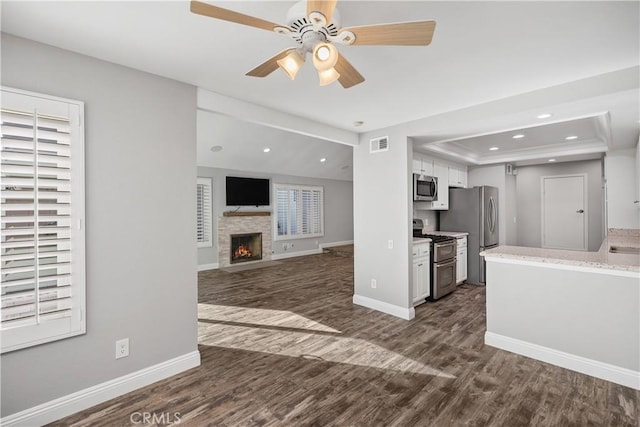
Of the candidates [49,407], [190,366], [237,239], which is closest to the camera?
[49,407]

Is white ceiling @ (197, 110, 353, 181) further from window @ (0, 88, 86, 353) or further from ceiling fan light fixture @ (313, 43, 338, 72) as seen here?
ceiling fan light fixture @ (313, 43, 338, 72)

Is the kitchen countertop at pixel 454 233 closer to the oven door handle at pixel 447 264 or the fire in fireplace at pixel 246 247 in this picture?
the oven door handle at pixel 447 264

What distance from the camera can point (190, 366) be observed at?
2.70 meters

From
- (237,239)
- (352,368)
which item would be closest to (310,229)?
(237,239)

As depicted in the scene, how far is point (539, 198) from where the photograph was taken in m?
7.04

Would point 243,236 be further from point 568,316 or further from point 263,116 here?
point 568,316

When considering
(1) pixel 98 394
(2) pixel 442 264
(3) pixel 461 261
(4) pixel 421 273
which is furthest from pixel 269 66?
(3) pixel 461 261

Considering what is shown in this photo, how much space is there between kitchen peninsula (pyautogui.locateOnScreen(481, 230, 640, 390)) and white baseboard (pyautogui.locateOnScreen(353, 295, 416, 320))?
0.95 m

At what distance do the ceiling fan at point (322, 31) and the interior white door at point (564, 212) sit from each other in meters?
7.25

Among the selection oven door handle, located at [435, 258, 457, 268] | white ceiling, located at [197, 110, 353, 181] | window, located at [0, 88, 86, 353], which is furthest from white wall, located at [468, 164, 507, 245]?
window, located at [0, 88, 86, 353]

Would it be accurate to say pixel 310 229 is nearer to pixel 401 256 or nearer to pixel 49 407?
pixel 401 256

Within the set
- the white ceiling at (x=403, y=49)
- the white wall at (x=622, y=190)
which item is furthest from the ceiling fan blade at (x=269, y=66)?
the white wall at (x=622, y=190)

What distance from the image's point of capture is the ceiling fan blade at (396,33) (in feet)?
4.34

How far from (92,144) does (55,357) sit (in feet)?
4.98
